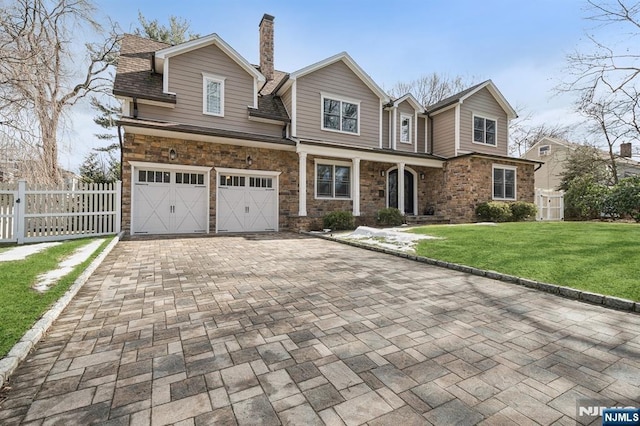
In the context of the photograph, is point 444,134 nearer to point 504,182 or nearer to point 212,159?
point 504,182

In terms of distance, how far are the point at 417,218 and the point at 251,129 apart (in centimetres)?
865

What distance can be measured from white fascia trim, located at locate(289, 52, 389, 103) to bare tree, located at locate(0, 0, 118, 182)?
7234 mm

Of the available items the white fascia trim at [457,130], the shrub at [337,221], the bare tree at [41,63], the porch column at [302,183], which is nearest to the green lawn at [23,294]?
the bare tree at [41,63]

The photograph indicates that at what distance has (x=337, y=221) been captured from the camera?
40.0ft

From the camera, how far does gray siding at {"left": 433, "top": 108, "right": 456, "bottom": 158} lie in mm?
16234

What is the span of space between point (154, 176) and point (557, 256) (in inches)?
459

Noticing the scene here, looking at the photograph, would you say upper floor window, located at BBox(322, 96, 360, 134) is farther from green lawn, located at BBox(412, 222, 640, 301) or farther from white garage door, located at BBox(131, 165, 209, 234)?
green lawn, located at BBox(412, 222, 640, 301)

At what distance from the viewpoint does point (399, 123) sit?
1623cm

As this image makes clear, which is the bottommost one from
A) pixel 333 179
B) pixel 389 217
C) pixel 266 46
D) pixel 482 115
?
pixel 389 217

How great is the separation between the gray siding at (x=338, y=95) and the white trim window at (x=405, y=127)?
182cm

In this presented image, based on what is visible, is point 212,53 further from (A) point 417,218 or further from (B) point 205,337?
(B) point 205,337

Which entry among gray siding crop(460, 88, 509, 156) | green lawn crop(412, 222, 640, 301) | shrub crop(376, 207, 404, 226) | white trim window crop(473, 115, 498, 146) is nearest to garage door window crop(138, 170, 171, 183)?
shrub crop(376, 207, 404, 226)

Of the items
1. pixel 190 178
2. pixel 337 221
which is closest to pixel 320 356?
pixel 337 221

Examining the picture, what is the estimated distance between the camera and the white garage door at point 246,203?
11.8 metres
